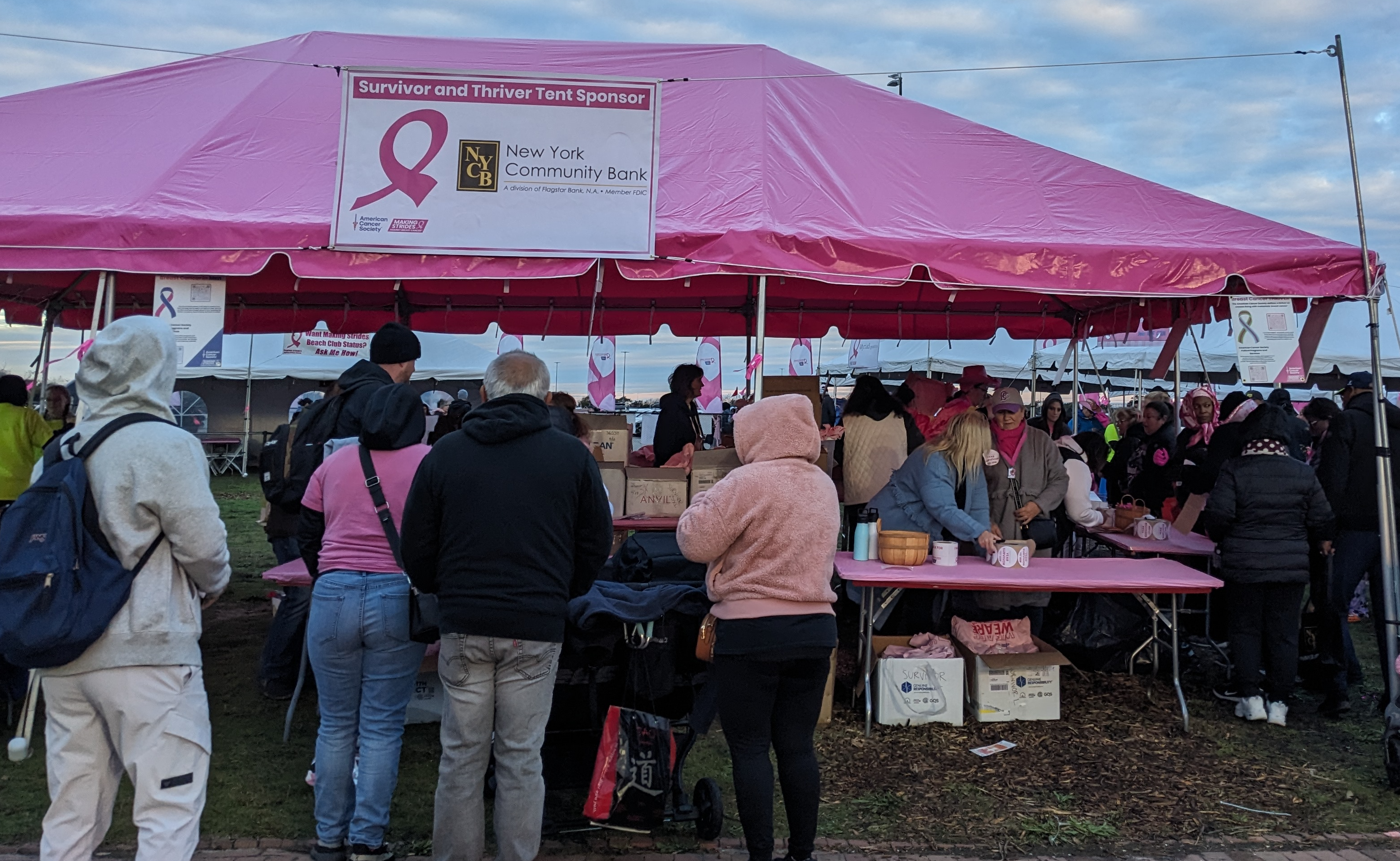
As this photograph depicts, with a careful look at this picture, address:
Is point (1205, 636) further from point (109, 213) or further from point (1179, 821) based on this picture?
point (109, 213)

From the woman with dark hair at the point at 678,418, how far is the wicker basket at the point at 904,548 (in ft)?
6.91

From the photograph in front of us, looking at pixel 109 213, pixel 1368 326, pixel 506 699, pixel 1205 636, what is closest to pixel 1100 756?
pixel 1205 636

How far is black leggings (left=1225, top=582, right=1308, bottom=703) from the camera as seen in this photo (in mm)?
5305

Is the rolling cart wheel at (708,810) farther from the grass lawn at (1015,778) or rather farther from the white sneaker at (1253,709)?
the white sneaker at (1253,709)

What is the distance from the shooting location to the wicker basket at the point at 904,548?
5109mm

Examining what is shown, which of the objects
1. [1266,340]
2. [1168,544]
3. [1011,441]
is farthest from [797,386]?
[1266,340]

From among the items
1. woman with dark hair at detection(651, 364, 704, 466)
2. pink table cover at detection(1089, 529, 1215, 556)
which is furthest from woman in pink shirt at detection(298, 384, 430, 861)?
pink table cover at detection(1089, 529, 1215, 556)

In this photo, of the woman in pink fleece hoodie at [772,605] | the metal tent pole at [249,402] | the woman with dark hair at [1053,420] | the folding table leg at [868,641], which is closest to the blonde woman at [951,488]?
the folding table leg at [868,641]

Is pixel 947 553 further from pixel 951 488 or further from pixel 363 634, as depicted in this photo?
pixel 363 634

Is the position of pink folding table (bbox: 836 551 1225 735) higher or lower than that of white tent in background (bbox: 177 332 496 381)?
lower

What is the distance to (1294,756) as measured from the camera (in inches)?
191

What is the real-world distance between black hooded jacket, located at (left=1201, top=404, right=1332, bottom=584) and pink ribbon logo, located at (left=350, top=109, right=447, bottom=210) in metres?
4.63

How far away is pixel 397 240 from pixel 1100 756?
4.49m

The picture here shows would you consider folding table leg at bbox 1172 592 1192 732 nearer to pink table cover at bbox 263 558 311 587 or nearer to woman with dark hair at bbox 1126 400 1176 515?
woman with dark hair at bbox 1126 400 1176 515
